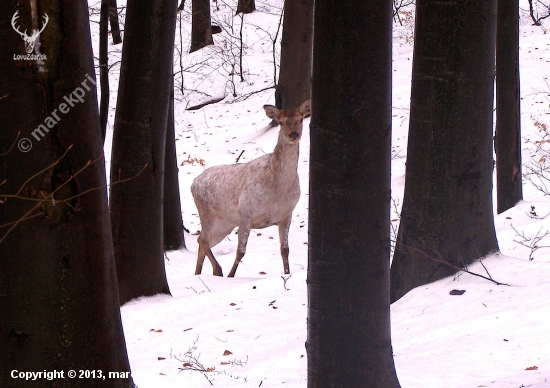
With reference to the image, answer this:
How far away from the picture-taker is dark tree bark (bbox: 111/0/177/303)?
8.09 meters

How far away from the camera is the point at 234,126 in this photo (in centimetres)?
1994

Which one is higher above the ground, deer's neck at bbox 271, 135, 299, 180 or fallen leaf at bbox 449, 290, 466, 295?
deer's neck at bbox 271, 135, 299, 180

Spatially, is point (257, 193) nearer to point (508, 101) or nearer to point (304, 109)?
point (304, 109)

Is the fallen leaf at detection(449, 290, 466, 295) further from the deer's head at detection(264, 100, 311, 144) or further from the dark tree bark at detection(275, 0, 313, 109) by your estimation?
the dark tree bark at detection(275, 0, 313, 109)

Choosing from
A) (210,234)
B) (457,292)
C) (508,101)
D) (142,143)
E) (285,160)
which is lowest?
(210,234)

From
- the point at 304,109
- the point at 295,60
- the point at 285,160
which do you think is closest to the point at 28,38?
the point at 304,109

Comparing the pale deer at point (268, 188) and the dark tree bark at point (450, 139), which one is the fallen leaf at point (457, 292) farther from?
the pale deer at point (268, 188)

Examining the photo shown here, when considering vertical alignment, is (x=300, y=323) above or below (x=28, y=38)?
below

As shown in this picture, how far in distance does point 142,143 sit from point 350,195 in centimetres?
472

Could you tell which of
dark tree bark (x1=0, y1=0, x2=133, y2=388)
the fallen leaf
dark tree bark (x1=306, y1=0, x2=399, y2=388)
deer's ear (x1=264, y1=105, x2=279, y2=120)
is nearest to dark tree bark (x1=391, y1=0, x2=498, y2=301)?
the fallen leaf

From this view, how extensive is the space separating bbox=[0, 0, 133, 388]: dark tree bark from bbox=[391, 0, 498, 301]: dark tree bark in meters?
3.29

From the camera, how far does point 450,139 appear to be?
6348mm

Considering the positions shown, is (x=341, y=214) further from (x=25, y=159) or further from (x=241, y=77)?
(x=241, y=77)

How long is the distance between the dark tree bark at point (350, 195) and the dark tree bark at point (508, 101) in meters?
6.74
